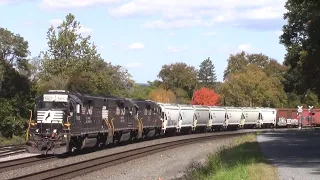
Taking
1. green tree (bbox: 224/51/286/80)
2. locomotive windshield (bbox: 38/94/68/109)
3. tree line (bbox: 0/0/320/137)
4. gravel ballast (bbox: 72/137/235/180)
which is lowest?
gravel ballast (bbox: 72/137/235/180)

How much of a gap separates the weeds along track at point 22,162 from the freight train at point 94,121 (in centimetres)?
52

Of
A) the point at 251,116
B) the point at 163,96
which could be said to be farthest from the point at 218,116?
the point at 163,96

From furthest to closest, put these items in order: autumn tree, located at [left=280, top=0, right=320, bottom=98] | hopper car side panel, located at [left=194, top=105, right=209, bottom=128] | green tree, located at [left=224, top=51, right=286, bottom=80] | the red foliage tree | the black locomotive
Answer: green tree, located at [left=224, top=51, right=286, bottom=80] < the red foliage tree < hopper car side panel, located at [left=194, top=105, right=209, bottom=128] < autumn tree, located at [left=280, top=0, right=320, bottom=98] < the black locomotive

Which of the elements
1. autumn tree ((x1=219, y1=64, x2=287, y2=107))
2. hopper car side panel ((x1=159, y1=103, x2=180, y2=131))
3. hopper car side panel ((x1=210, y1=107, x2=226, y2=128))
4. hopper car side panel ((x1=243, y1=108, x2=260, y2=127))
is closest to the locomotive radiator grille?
hopper car side panel ((x1=159, y1=103, x2=180, y2=131))

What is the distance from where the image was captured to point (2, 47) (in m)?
91.5

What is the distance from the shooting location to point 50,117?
2777 cm

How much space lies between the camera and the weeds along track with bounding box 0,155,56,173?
22.1 meters

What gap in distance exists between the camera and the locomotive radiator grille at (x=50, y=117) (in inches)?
1088

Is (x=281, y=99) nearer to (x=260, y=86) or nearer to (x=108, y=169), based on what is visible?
(x=260, y=86)

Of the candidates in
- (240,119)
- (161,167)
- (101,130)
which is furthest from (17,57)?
(161,167)

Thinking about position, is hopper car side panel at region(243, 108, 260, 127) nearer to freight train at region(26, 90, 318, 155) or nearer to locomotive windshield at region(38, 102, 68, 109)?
freight train at region(26, 90, 318, 155)

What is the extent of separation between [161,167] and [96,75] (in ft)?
165

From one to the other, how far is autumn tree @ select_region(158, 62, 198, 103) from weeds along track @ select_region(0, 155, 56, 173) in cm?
12717

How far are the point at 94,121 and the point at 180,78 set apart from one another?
125 metres
